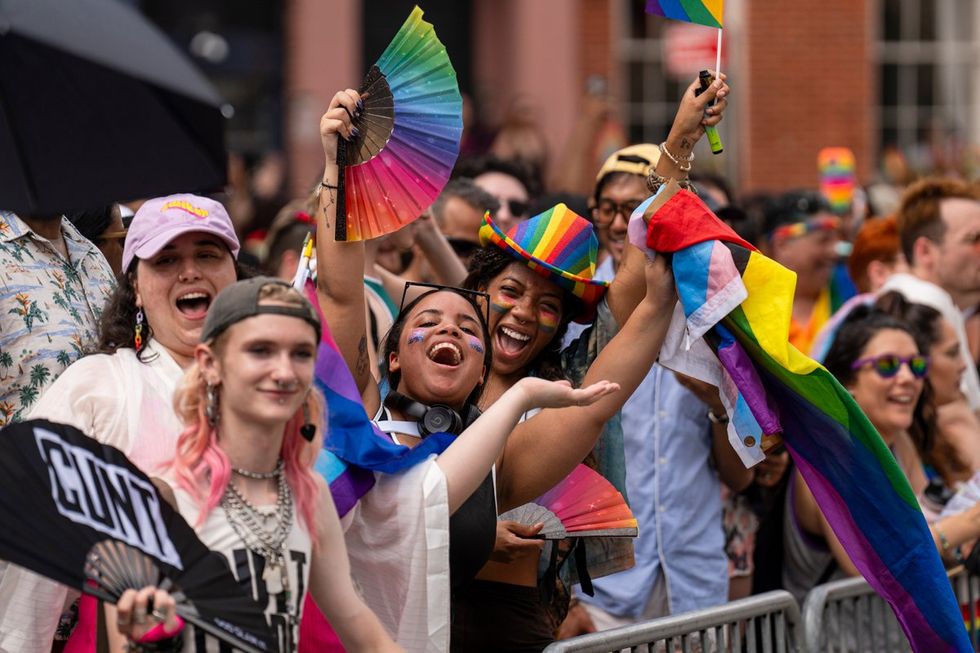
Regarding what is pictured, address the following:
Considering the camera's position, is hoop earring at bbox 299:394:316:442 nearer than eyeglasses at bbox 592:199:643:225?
Yes

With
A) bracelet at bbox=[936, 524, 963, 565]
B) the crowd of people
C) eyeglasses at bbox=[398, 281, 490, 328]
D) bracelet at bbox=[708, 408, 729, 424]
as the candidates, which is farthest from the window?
eyeglasses at bbox=[398, 281, 490, 328]

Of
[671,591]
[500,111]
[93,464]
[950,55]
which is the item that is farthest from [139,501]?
[950,55]

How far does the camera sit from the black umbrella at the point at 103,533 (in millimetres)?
3014

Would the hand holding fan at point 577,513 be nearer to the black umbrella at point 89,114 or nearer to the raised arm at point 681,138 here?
the raised arm at point 681,138

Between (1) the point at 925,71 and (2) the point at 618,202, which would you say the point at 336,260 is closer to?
(2) the point at 618,202

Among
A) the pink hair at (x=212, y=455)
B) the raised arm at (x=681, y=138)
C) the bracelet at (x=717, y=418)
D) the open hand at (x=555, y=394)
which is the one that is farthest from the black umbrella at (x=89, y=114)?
the bracelet at (x=717, y=418)

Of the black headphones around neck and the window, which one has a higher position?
the window

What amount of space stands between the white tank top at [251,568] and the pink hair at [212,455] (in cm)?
2

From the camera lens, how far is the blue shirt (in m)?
5.20

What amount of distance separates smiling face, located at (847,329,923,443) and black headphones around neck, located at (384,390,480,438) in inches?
80.4

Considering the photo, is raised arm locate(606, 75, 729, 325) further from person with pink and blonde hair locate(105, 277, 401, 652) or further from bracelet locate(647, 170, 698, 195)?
person with pink and blonde hair locate(105, 277, 401, 652)

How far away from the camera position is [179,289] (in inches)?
152

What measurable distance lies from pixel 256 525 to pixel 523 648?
1.24 m

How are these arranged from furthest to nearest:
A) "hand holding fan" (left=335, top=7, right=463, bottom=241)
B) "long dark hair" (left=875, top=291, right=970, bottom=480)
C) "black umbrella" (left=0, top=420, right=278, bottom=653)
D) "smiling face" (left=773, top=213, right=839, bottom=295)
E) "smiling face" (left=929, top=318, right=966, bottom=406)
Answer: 1. "smiling face" (left=773, top=213, right=839, bottom=295)
2. "smiling face" (left=929, top=318, right=966, bottom=406)
3. "long dark hair" (left=875, top=291, right=970, bottom=480)
4. "hand holding fan" (left=335, top=7, right=463, bottom=241)
5. "black umbrella" (left=0, top=420, right=278, bottom=653)
